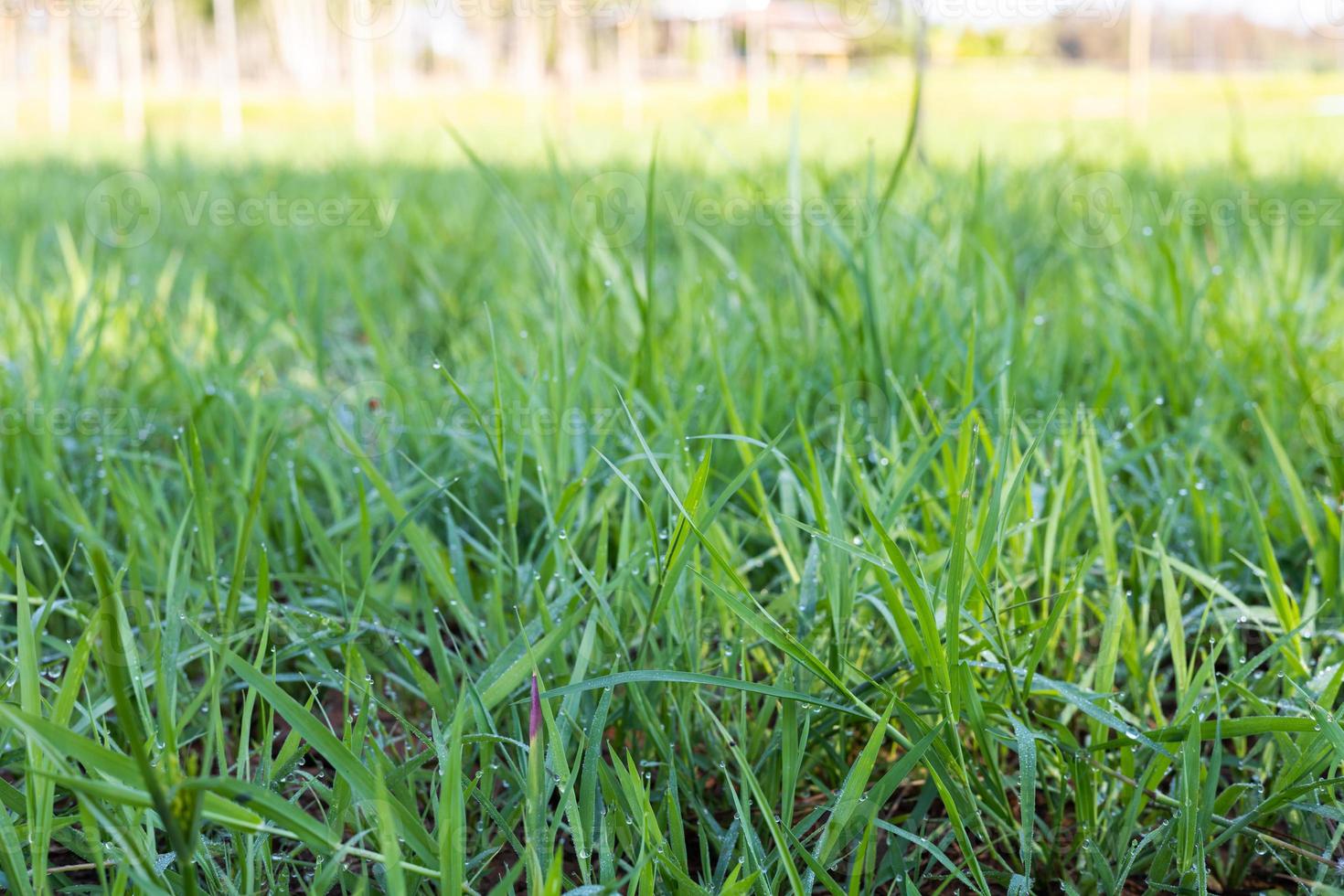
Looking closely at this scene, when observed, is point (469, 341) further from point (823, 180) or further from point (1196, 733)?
point (1196, 733)

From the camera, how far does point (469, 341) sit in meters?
1.55

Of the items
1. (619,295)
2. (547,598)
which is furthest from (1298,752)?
(619,295)

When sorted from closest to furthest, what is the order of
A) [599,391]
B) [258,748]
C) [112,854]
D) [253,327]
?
1. [112,854]
2. [258,748]
3. [599,391]
4. [253,327]

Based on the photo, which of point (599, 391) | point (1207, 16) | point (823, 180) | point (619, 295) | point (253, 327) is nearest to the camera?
point (599, 391)

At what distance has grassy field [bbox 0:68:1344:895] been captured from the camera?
0.57m

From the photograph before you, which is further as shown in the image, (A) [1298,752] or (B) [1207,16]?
(B) [1207,16]

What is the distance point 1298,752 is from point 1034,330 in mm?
677

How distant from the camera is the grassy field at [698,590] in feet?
1.86

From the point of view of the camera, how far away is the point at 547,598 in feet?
2.63

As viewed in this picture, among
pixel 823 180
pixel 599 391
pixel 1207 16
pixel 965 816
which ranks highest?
pixel 1207 16

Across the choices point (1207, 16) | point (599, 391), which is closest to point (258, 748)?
point (599, 391)

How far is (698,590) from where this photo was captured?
0.73 m

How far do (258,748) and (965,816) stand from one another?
0.45 m

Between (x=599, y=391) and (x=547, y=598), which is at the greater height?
(x=599, y=391)
